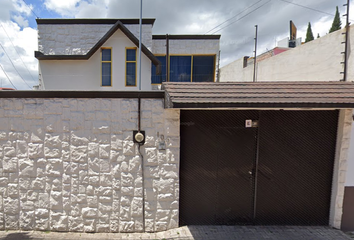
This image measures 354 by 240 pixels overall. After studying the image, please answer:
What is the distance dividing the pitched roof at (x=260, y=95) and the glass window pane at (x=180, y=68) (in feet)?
20.6

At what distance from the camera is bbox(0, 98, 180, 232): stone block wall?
11.1 ft

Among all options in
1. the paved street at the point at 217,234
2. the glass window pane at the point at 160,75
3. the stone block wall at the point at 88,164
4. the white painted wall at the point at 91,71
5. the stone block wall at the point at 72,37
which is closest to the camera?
the paved street at the point at 217,234

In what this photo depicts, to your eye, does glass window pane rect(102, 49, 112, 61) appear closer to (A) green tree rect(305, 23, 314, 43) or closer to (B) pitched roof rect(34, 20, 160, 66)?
(B) pitched roof rect(34, 20, 160, 66)

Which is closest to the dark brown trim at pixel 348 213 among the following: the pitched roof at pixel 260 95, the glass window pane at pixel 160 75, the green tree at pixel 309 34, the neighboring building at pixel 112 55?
the pitched roof at pixel 260 95

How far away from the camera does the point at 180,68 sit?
9.67 metres

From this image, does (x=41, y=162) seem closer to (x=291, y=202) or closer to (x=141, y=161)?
(x=141, y=161)

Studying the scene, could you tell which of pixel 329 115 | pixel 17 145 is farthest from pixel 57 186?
pixel 329 115

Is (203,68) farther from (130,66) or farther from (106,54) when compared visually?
(106,54)

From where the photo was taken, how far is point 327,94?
313cm

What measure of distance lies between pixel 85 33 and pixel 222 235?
1030cm

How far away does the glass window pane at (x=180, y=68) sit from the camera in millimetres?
9609

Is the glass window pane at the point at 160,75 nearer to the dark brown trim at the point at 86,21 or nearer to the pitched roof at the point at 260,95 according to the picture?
the dark brown trim at the point at 86,21

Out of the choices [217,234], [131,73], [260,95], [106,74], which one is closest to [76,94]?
[260,95]

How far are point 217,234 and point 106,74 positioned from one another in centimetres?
783
